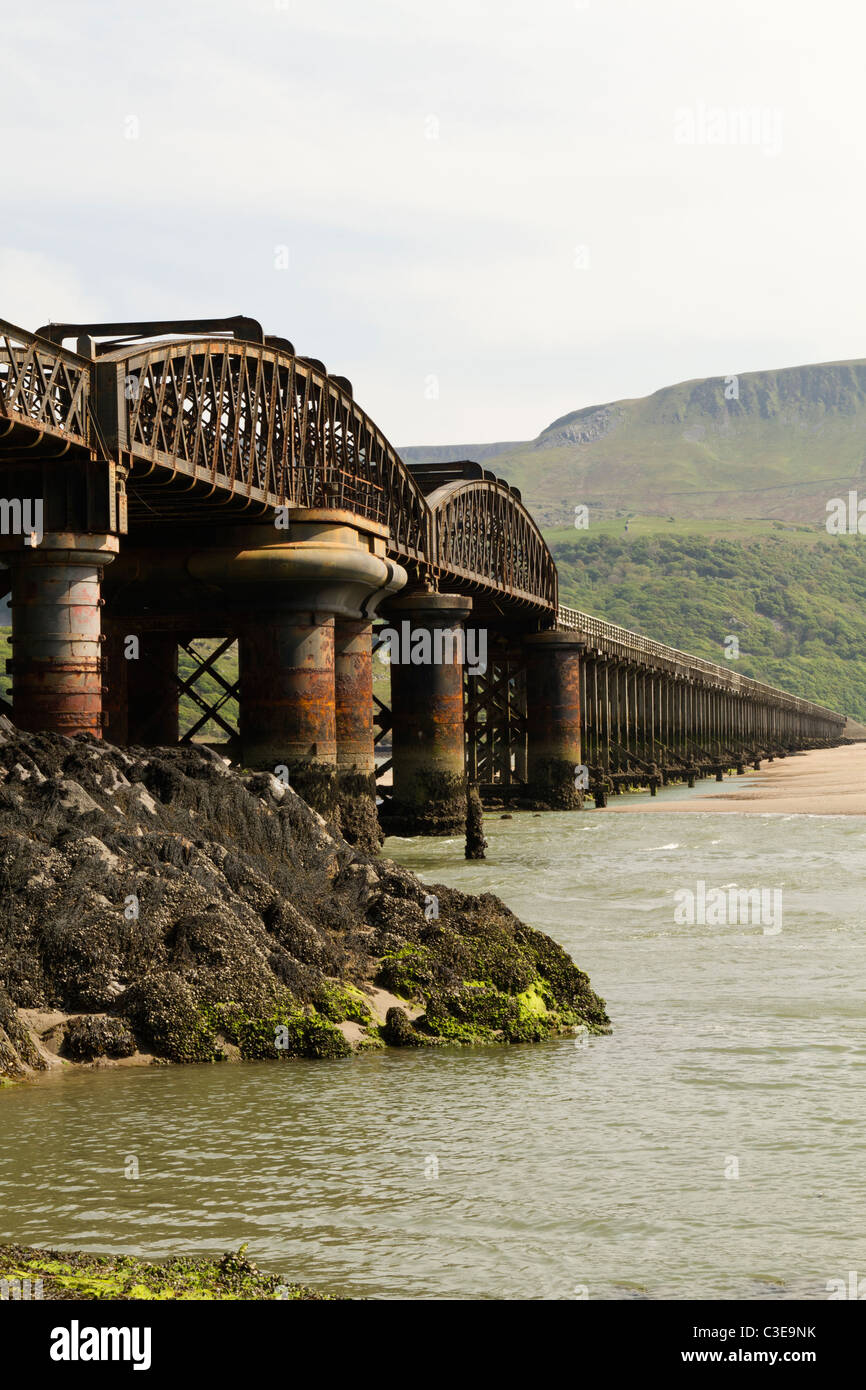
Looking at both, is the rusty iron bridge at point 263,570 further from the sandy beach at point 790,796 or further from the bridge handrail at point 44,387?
the sandy beach at point 790,796

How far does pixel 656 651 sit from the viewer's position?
254 feet

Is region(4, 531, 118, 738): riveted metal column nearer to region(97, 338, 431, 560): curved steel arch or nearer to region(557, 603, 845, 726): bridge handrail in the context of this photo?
region(97, 338, 431, 560): curved steel arch

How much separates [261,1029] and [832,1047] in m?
5.05

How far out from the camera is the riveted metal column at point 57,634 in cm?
2336

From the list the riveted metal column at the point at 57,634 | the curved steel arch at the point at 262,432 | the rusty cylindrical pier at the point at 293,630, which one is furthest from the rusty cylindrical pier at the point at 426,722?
the riveted metal column at the point at 57,634

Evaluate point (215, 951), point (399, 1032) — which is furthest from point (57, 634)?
point (399, 1032)

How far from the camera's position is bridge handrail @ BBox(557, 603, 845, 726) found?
60.6 meters

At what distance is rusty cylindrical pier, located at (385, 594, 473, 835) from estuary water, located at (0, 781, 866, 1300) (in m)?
24.9

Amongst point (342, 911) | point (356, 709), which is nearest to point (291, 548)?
point (356, 709)

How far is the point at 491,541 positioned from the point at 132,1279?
46641mm

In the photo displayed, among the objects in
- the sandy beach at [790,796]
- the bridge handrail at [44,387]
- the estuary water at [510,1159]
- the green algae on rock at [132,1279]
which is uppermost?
the bridge handrail at [44,387]

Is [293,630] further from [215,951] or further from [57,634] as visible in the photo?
[215,951]

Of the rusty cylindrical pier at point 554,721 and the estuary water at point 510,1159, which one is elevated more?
the rusty cylindrical pier at point 554,721

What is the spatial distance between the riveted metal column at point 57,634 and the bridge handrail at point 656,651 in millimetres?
34143
